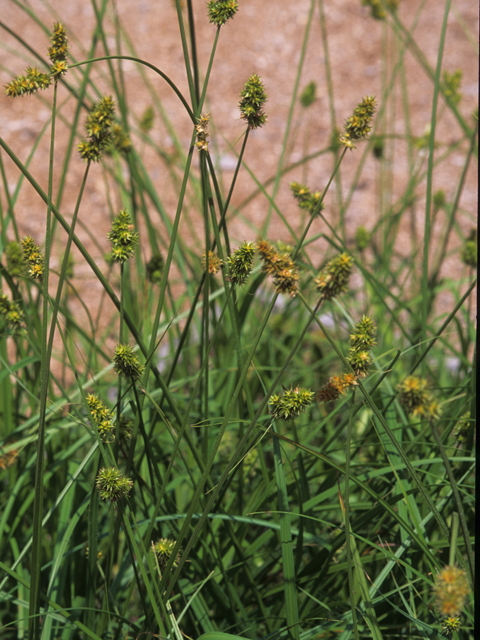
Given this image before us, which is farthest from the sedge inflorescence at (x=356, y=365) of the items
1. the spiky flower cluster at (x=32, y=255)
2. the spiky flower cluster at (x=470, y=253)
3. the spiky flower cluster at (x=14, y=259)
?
the spiky flower cluster at (x=470, y=253)

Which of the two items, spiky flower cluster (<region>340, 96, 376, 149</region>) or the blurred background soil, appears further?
the blurred background soil

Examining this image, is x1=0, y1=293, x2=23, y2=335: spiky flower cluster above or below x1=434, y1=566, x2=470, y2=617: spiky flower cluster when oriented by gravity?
above

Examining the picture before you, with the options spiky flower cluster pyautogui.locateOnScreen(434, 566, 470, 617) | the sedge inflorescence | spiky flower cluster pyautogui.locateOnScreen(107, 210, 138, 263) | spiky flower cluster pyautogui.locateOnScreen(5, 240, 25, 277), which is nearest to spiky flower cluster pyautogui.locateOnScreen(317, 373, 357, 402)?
the sedge inflorescence

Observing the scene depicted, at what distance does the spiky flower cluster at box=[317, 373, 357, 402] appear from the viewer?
0.76 meters

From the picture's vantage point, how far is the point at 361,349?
0.80 metres

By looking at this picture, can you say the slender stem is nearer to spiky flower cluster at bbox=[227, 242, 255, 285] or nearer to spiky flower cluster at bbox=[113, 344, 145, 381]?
spiky flower cluster at bbox=[113, 344, 145, 381]

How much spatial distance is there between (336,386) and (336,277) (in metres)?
0.15

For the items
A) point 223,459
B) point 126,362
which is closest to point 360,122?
point 126,362

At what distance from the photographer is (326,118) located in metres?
3.91

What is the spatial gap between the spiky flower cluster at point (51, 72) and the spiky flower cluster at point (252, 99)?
0.86ft

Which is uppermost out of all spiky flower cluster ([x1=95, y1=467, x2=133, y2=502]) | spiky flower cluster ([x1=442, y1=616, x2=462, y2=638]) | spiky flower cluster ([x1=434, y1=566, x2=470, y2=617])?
spiky flower cluster ([x1=95, y1=467, x2=133, y2=502])

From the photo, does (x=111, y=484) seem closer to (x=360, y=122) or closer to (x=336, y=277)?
(x=336, y=277)

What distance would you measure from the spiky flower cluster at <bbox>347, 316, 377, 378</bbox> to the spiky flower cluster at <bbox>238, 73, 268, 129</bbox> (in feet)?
1.10

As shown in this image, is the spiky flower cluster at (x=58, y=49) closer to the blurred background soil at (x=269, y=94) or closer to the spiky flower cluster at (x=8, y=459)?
the spiky flower cluster at (x=8, y=459)
